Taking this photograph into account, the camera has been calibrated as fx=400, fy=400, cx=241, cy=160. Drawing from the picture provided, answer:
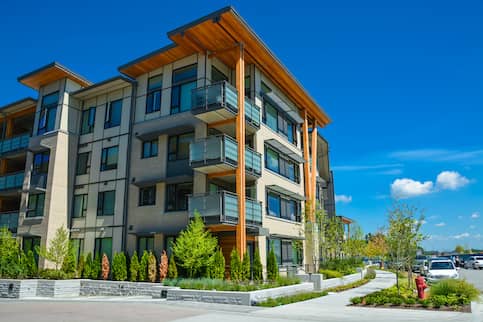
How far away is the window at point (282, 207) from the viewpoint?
2547 centimetres

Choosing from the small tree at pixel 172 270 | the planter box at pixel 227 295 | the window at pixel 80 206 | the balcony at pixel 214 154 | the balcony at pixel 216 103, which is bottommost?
the planter box at pixel 227 295

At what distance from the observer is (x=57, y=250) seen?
76.4ft

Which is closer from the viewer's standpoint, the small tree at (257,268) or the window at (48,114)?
the small tree at (257,268)

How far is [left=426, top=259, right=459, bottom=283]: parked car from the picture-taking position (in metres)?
26.5

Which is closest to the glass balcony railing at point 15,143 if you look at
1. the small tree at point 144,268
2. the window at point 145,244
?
the window at point 145,244

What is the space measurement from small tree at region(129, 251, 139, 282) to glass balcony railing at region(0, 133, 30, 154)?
13.9 m

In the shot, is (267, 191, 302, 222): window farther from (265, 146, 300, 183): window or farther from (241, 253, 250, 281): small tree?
(241, 253, 250, 281): small tree

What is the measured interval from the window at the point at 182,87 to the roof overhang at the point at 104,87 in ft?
12.0

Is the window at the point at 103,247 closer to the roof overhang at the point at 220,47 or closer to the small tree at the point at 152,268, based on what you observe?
the small tree at the point at 152,268

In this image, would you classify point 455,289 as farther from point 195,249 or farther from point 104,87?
point 104,87

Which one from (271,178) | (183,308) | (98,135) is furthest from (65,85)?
(183,308)

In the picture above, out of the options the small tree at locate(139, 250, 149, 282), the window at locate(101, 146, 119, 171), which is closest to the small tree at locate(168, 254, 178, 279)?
the small tree at locate(139, 250, 149, 282)

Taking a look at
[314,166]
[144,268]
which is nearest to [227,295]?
[144,268]

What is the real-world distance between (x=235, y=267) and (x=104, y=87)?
1540cm
